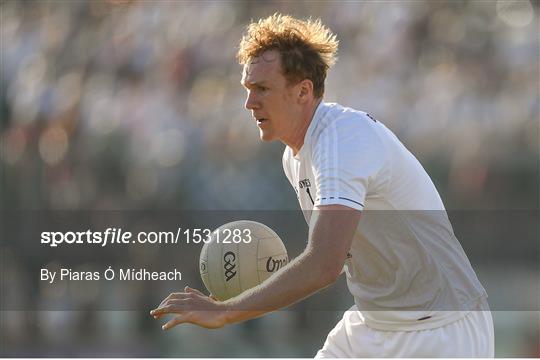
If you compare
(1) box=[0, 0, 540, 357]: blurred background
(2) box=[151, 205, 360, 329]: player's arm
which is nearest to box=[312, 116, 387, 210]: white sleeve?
(2) box=[151, 205, 360, 329]: player's arm

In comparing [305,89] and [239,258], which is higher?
[305,89]

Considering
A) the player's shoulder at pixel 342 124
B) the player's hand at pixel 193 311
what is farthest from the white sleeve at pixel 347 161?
the player's hand at pixel 193 311

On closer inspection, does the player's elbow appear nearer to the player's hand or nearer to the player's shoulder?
the player's hand

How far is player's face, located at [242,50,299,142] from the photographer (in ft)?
12.2

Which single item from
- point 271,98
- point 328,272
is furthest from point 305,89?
point 328,272

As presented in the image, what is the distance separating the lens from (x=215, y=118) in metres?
9.18

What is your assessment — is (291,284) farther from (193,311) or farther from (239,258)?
(239,258)

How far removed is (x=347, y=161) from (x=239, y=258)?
1177 millimetres

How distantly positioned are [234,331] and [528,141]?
3.27 m

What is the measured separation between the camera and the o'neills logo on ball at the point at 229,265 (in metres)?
4.25

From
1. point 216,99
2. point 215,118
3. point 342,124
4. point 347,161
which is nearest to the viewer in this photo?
point 347,161

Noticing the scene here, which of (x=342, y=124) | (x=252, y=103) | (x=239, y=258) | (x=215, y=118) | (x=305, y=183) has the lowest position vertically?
(x=239, y=258)

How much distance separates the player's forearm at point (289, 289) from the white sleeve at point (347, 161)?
24cm

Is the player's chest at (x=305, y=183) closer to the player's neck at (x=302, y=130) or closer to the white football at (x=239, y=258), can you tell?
the player's neck at (x=302, y=130)
